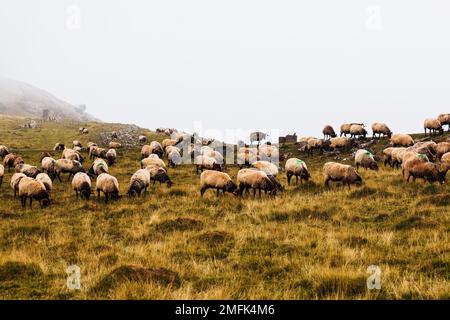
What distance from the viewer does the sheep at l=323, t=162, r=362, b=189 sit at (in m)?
22.0

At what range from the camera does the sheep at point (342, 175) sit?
22031mm

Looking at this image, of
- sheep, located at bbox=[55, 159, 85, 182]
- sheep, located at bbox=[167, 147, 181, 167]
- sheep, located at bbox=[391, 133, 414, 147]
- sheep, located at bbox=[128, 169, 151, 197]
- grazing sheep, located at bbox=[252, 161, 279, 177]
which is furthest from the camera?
sheep, located at bbox=[167, 147, 181, 167]

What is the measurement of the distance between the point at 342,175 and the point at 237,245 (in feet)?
39.7

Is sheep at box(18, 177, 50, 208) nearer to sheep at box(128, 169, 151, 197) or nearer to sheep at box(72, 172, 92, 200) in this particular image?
sheep at box(72, 172, 92, 200)

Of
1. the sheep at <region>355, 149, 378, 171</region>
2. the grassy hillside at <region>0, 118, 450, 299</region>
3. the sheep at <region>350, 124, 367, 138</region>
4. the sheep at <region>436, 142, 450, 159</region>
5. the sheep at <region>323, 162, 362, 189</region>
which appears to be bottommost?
the grassy hillside at <region>0, 118, 450, 299</region>

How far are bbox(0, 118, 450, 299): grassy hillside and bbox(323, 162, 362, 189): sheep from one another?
97 centimetres

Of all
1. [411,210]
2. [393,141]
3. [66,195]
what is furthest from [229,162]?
[411,210]

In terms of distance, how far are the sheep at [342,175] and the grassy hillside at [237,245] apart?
0.97 m

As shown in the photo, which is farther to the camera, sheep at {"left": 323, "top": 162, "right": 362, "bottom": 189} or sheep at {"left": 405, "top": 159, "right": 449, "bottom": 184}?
sheep at {"left": 323, "top": 162, "right": 362, "bottom": 189}

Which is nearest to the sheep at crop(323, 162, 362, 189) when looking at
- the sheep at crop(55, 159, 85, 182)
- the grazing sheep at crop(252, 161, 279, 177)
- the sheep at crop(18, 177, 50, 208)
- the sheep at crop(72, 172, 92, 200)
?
the grazing sheep at crop(252, 161, 279, 177)

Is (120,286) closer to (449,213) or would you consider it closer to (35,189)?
(449,213)

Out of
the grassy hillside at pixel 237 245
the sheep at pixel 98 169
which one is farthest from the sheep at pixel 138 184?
the sheep at pixel 98 169

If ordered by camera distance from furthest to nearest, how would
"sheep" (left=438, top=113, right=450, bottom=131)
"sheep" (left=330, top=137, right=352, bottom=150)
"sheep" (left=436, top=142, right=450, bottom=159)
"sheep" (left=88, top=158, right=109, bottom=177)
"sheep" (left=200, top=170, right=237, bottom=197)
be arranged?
"sheep" (left=438, top=113, right=450, bottom=131), "sheep" (left=330, top=137, right=352, bottom=150), "sheep" (left=88, top=158, right=109, bottom=177), "sheep" (left=436, top=142, right=450, bottom=159), "sheep" (left=200, top=170, right=237, bottom=197)
